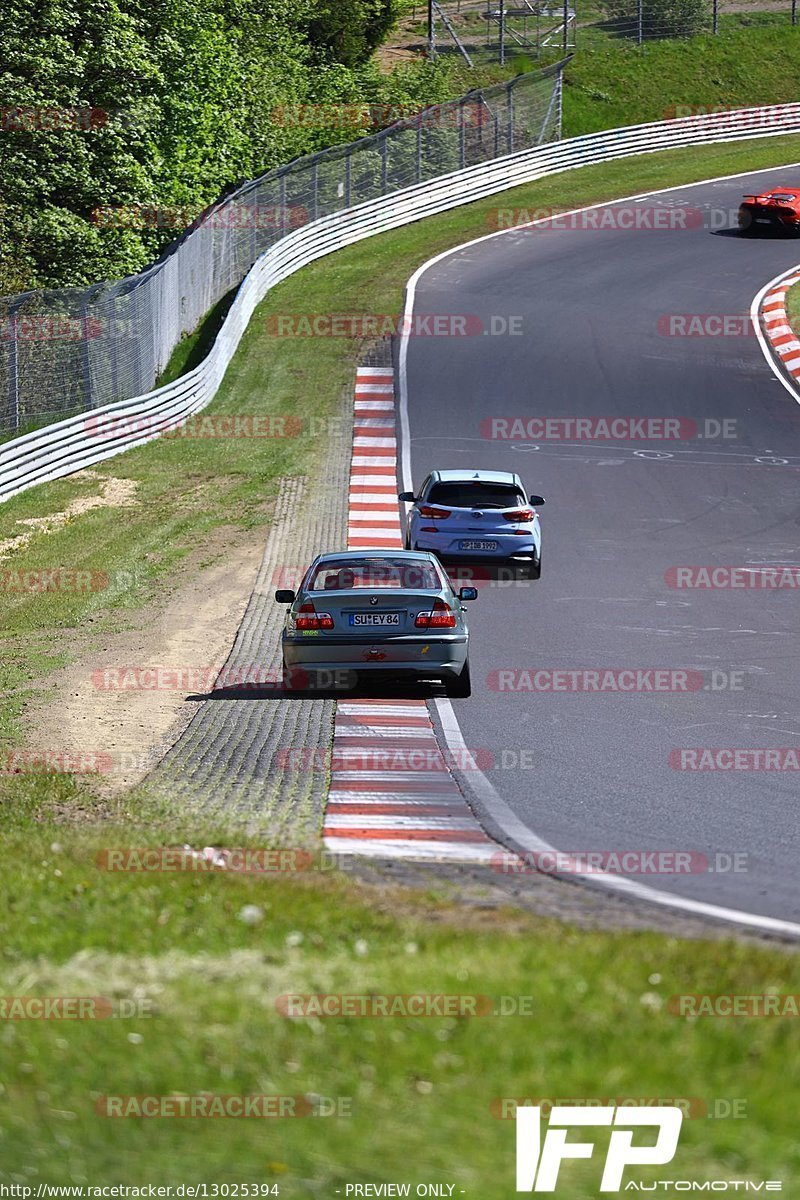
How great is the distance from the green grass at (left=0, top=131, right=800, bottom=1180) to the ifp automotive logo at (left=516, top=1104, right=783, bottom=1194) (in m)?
0.06

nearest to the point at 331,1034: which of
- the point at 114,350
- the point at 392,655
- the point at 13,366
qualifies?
the point at 392,655

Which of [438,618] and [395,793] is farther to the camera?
[438,618]

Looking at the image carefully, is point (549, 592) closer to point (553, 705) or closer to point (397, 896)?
point (553, 705)

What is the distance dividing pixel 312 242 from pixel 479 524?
27.4 meters

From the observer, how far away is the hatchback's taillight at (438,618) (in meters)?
15.1

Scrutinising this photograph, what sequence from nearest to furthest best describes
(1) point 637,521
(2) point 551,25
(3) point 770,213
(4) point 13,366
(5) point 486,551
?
(5) point 486,551, (1) point 637,521, (4) point 13,366, (3) point 770,213, (2) point 551,25

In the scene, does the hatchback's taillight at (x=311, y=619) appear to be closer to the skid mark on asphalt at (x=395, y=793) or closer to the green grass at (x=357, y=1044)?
the skid mark on asphalt at (x=395, y=793)

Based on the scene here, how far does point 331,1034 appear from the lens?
18.6 ft

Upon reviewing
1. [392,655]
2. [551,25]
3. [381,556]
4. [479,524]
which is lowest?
[392,655]

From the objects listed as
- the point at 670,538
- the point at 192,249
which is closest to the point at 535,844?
the point at 670,538

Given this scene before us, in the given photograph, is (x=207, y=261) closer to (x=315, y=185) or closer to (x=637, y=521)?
(x=315, y=185)

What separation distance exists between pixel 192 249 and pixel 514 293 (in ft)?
29.7

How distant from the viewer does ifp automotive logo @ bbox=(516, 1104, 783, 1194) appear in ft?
15.3

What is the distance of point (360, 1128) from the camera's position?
4969 mm
